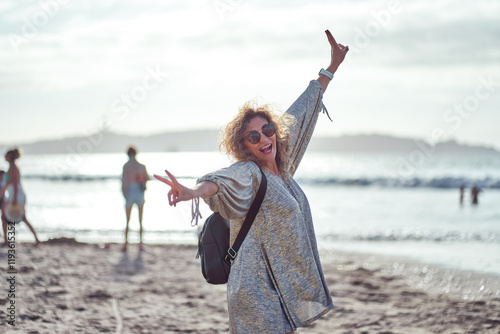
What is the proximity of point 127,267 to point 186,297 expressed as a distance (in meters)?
2.28

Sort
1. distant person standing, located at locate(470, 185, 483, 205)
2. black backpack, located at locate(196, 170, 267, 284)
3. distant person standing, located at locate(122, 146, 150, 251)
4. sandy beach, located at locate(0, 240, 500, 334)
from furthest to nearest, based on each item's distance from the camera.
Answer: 1. distant person standing, located at locate(470, 185, 483, 205)
2. distant person standing, located at locate(122, 146, 150, 251)
3. sandy beach, located at locate(0, 240, 500, 334)
4. black backpack, located at locate(196, 170, 267, 284)

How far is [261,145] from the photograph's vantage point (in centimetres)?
291

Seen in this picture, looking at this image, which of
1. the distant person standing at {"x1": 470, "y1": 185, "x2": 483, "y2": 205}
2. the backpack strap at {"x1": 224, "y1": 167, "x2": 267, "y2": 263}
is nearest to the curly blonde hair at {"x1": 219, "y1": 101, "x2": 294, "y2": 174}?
the backpack strap at {"x1": 224, "y1": 167, "x2": 267, "y2": 263}

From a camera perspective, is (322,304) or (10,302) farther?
(10,302)

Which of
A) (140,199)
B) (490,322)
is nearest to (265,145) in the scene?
(490,322)

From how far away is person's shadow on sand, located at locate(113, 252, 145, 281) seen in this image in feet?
26.0

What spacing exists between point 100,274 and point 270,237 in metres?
5.77

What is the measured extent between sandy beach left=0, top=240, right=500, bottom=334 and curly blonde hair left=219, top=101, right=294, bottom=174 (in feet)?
9.29

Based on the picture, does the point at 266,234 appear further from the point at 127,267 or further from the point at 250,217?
the point at 127,267

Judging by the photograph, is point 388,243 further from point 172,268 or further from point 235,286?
point 235,286

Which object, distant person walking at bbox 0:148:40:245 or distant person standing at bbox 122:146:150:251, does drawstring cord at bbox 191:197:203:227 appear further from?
distant person walking at bbox 0:148:40:245

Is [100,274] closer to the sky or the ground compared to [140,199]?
closer to the ground

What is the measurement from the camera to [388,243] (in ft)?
38.9

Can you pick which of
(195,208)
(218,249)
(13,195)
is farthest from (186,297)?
(13,195)
